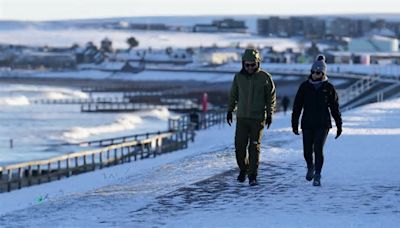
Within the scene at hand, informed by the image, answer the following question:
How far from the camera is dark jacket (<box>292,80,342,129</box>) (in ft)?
39.7

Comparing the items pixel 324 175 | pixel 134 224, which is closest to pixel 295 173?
pixel 324 175

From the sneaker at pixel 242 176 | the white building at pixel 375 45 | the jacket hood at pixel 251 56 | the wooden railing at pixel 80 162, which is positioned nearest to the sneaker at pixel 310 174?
the sneaker at pixel 242 176

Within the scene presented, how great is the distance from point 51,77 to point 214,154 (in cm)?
15322

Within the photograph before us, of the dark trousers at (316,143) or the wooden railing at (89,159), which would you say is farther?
the wooden railing at (89,159)

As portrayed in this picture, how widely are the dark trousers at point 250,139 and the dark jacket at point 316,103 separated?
1.64 feet

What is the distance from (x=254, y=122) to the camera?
39.8 feet

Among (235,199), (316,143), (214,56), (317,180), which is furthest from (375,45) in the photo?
(235,199)

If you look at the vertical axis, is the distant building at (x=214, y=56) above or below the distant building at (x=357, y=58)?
below

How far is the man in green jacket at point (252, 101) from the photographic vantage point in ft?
39.2

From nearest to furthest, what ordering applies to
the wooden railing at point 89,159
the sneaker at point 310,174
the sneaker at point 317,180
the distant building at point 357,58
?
the sneaker at point 317,180, the sneaker at point 310,174, the wooden railing at point 89,159, the distant building at point 357,58

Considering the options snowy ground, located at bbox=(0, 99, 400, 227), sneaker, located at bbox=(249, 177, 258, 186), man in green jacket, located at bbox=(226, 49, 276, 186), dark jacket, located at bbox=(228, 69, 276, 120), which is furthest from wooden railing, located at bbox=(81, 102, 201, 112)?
dark jacket, located at bbox=(228, 69, 276, 120)

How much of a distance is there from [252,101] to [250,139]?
50 centimetres

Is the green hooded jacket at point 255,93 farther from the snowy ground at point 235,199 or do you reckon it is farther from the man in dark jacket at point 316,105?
the snowy ground at point 235,199

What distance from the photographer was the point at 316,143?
40.2ft
